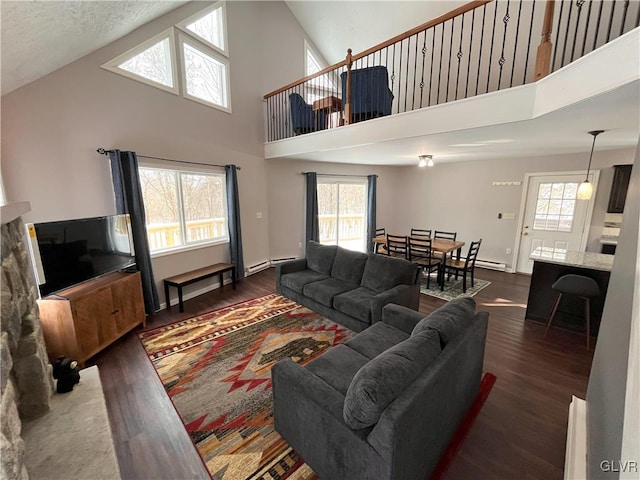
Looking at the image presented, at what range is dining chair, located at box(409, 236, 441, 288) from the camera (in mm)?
4445

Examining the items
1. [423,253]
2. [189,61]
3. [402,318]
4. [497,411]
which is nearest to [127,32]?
[189,61]

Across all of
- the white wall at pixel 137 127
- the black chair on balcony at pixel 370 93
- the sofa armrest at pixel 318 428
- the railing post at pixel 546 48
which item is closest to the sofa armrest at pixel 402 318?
the sofa armrest at pixel 318 428

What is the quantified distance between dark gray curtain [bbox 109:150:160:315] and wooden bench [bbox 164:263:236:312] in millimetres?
211

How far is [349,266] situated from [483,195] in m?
4.12

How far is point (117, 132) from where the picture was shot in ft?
10.8

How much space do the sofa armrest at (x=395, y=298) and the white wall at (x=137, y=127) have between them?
3080 millimetres

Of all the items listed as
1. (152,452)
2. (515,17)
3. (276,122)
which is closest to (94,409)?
(152,452)

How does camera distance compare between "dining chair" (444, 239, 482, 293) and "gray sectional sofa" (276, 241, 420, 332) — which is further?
"dining chair" (444, 239, 482, 293)

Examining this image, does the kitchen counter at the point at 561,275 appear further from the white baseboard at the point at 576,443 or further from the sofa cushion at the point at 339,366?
the sofa cushion at the point at 339,366

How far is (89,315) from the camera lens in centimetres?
259

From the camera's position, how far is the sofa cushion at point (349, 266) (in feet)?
12.0

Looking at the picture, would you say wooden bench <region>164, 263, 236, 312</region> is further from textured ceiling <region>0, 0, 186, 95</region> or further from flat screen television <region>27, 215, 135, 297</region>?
textured ceiling <region>0, 0, 186, 95</region>

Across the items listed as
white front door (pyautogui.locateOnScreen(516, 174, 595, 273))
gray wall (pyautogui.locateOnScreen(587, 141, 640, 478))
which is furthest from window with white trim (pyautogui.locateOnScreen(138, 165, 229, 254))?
white front door (pyautogui.locateOnScreen(516, 174, 595, 273))

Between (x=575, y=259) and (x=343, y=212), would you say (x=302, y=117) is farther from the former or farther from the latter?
(x=575, y=259)
